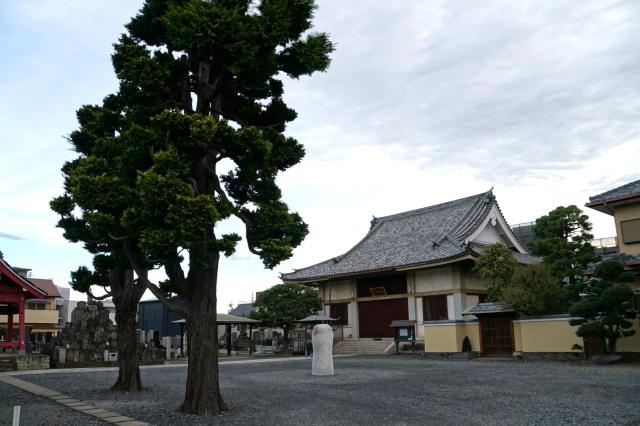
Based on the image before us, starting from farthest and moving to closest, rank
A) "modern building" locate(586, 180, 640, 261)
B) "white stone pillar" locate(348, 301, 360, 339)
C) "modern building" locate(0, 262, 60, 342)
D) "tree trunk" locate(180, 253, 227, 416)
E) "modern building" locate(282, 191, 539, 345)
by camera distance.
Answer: "modern building" locate(0, 262, 60, 342) → "white stone pillar" locate(348, 301, 360, 339) → "modern building" locate(282, 191, 539, 345) → "modern building" locate(586, 180, 640, 261) → "tree trunk" locate(180, 253, 227, 416)

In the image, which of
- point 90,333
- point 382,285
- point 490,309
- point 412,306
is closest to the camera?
point 490,309

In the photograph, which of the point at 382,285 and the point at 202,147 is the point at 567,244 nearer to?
the point at 382,285

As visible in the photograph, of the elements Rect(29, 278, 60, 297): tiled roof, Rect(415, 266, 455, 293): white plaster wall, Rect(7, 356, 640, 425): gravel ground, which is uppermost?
Rect(29, 278, 60, 297): tiled roof

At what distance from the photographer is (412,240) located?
35531 mm

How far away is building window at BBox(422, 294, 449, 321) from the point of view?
101ft

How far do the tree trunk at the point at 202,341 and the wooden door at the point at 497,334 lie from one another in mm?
17153

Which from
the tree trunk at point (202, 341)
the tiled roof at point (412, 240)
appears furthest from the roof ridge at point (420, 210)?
the tree trunk at point (202, 341)

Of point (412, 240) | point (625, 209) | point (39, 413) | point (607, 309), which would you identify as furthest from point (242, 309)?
point (39, 413)

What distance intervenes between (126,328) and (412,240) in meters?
24.3

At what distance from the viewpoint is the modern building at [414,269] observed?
30.5 meters

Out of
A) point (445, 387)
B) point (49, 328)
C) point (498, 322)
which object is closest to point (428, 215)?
point (498, 322)

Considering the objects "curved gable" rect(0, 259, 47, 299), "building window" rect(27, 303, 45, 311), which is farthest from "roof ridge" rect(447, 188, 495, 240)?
"building window" rect(27, 303, 45, 311)

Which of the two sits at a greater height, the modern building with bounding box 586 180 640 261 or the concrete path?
the modern building with bounding box 586 180 640 261

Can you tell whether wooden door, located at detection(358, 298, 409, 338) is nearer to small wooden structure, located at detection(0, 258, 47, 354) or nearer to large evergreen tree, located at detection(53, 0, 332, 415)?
small wooden structure, located at detection(0, 258, 47, 354)
